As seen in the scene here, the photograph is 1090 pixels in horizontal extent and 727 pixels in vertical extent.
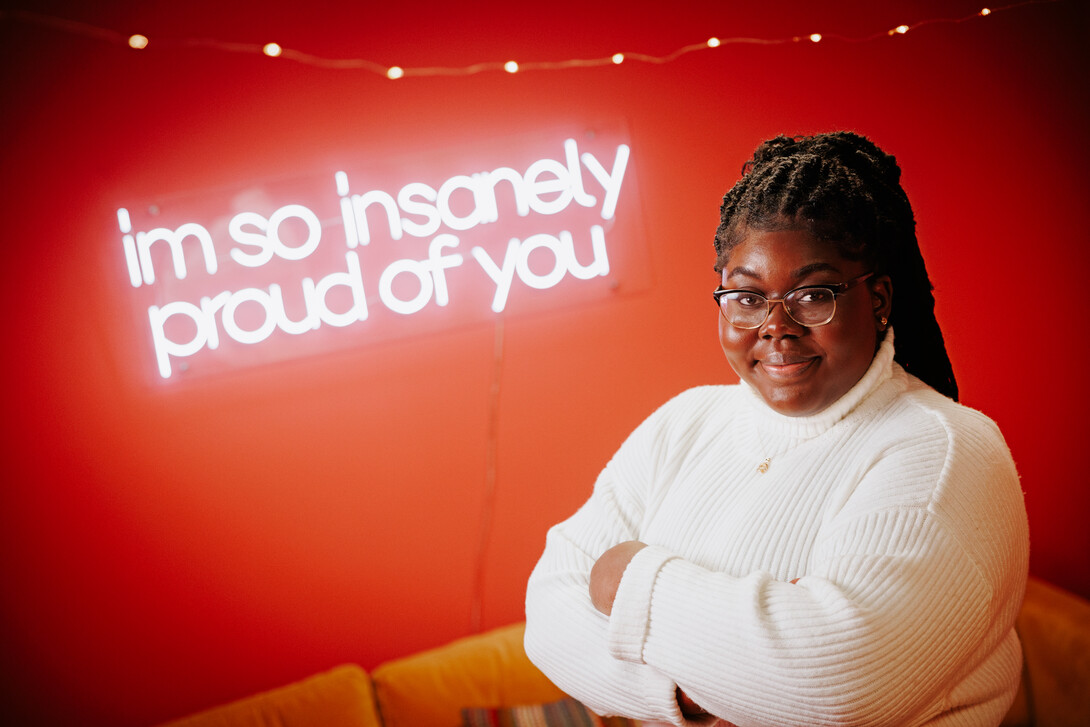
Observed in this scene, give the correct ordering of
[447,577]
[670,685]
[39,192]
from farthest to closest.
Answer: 1. [447,577]
2. [39,192]
3. [670,685]

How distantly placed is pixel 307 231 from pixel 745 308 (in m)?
1.76

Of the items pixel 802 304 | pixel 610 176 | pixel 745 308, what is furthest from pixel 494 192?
pixel 802 304

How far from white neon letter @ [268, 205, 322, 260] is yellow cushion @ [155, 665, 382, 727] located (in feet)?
4.84

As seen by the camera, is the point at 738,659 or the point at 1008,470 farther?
the point at 1008,470

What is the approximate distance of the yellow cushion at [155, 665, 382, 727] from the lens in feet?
8.71

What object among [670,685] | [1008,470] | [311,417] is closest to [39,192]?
[311,417]

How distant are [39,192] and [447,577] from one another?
191 cm

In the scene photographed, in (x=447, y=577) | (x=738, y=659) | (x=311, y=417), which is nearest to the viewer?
(x=738, y=659)

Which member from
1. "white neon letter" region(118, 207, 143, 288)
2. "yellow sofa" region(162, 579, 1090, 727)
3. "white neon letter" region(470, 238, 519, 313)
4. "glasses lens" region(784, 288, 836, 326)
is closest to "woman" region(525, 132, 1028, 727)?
"glasses lens" region(784, 288, 836, 326)

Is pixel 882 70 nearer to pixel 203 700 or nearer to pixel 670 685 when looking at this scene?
pixel 670 685

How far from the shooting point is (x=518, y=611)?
3115mm

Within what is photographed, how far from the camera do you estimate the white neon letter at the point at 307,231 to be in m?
2.67

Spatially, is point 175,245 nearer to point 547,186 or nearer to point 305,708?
point 547,186

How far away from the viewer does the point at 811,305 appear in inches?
53.7
